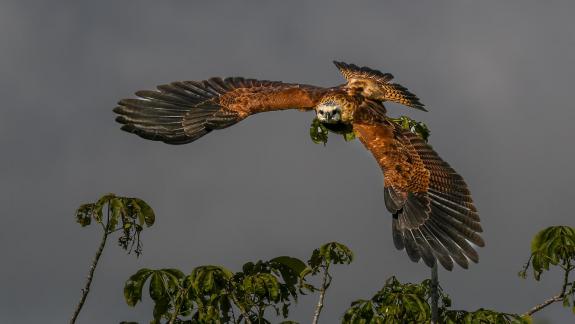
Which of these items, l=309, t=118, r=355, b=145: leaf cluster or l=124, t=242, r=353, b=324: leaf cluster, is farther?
l=309, t=118, r=355, b=145: leaf cluster

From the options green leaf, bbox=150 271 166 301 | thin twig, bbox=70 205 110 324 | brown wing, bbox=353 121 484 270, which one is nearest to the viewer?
thin twig, bbox=70 205 110 324

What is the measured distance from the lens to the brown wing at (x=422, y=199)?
11.8 m

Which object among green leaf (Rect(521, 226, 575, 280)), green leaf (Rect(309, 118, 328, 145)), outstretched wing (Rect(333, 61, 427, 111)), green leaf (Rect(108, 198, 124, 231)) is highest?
outstretched wing (Rect(333, 61, 427, 111))

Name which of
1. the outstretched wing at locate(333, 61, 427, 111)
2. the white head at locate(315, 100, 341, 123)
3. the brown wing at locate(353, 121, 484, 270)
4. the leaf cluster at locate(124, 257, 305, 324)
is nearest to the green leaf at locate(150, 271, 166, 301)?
the leaf cluster at locate(124, 257, 305, 324)

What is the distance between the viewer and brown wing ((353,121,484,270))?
11812 millimetres

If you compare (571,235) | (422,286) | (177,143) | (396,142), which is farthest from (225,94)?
(571,235)

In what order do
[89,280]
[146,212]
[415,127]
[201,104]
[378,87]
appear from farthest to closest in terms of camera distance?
[201,104] → [378,87] → [415,127] → [146,212] → [89,280]

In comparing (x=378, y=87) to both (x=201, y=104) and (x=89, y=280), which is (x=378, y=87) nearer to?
(x=201, y=104)

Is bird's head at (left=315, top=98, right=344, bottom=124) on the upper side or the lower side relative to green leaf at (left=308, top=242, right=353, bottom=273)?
upper

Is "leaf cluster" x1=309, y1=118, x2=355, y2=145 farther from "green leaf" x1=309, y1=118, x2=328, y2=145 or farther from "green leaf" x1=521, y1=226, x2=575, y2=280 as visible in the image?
"green leaf" x1=521, y1=226, x2=575, y2=280

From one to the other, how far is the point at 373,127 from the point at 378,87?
73.1 inches

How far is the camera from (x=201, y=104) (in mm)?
16203

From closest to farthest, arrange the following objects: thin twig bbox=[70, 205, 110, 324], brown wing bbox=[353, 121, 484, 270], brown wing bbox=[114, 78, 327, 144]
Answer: thin twig bbox=[70, 205, 110, 324] → brown wing bbox=[353, 121, 484, 270] → brown wing bbox=[114, 78, 327, 144]

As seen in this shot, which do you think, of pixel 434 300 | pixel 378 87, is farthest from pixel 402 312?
pixel 378 87
